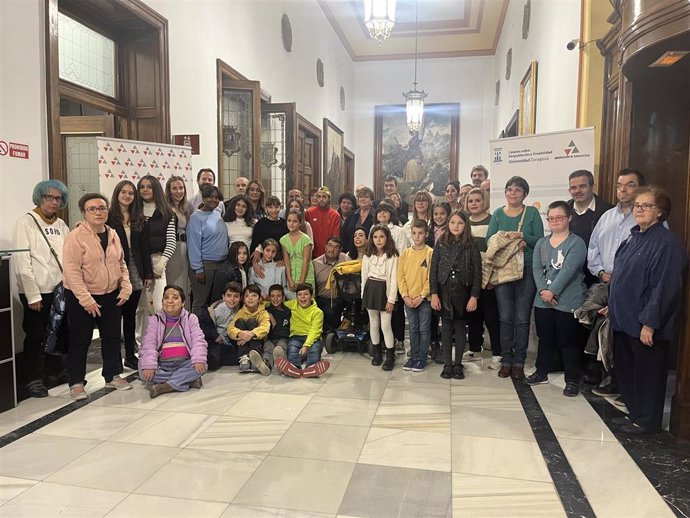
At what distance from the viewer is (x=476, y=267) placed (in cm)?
433

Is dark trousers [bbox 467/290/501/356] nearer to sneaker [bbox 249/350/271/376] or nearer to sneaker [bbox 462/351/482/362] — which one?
sneaker [bbox 462/351/482/362]

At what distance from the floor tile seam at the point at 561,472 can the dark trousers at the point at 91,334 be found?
314 centimetres

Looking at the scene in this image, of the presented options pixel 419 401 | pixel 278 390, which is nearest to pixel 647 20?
pixel 419 401

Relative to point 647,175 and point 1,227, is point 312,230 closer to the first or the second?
point 1,227

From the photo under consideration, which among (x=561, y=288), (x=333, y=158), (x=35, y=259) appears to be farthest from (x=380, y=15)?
(x=333, y=158)

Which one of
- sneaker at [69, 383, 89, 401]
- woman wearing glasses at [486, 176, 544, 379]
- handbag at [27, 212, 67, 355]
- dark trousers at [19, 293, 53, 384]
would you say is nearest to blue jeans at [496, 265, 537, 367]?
woman wearing glasses at [486, 176, 544, 379]

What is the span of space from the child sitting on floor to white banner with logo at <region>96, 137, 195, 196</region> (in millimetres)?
1622

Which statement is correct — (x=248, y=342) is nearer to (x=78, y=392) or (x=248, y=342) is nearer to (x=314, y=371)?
(x=314, y=371)

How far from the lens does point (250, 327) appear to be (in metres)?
4.68

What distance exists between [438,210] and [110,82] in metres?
3.89

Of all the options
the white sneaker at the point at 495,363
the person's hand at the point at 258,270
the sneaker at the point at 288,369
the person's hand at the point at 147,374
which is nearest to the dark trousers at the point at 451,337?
the white sneaker at the point at 495,363

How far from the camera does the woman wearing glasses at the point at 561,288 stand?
394 cm

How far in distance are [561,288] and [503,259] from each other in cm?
55

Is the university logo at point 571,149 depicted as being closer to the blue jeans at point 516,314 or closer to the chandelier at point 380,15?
the blue jeans at point 516,314
